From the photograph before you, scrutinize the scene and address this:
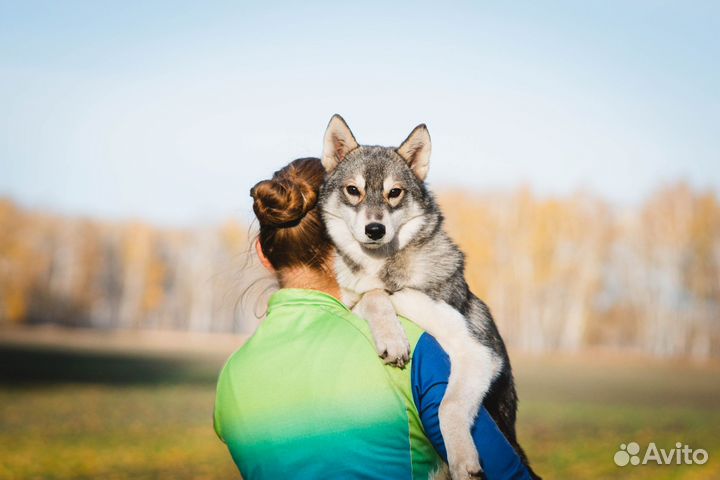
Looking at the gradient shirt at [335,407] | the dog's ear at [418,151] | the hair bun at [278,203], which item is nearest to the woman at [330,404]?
the gradient shirt at [335,407]

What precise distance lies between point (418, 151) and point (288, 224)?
1424 mm

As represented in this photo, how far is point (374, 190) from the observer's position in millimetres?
3740

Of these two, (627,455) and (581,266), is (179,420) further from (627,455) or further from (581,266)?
(581,266)

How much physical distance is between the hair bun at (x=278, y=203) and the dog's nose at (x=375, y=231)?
770 millimetres

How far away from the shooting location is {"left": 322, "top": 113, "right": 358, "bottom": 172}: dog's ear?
3645mm

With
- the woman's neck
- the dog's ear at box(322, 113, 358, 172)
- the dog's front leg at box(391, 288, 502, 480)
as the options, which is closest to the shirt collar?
the woman's neck

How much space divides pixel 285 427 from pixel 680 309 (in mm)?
52677

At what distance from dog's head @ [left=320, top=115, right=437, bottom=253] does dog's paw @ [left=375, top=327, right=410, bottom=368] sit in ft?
4.36

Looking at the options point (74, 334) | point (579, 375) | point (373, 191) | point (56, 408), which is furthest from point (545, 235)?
point (373, 191)

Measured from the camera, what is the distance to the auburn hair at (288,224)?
2.64 m

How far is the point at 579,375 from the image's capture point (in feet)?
105

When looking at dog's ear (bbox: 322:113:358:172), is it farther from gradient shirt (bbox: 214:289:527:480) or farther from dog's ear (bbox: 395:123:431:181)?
gradient shirt (bbox: 214:289:527:480)

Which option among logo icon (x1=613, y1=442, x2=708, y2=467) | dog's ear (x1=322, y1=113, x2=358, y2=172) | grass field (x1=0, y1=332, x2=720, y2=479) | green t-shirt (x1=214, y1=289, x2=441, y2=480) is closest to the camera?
green t-shirt (x1=214, y1=289, x2=441, y2=480)

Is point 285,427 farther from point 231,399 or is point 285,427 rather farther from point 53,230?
point 53,230
